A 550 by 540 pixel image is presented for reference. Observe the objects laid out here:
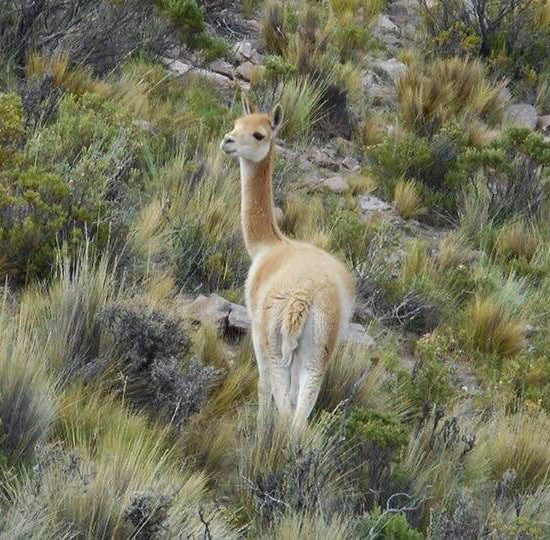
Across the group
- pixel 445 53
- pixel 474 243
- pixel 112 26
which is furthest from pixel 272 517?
pixel 445 53

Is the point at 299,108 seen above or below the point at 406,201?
above

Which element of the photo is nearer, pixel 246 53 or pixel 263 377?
pixel 263 377

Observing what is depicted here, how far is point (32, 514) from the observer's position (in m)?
4.31

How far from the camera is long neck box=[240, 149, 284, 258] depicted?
23.3ft

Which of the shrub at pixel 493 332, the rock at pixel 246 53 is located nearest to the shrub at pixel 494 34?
the rock at pixel 246 53

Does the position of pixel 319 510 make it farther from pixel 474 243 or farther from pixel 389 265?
pixel 474 243

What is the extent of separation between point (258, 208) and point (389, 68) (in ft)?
23.4

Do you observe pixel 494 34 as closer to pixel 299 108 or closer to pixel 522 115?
pixel 522 115

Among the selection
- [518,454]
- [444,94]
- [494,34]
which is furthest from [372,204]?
[494,34]

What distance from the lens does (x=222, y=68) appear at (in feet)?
41.4

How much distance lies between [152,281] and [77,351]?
1234mm

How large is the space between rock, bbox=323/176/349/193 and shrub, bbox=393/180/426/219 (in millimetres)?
466

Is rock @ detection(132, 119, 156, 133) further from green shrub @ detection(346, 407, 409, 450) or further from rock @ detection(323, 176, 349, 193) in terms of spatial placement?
green shrub @ detection(346, 407, 409, 450)

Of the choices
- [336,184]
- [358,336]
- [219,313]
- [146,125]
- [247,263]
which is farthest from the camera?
[336,184]
